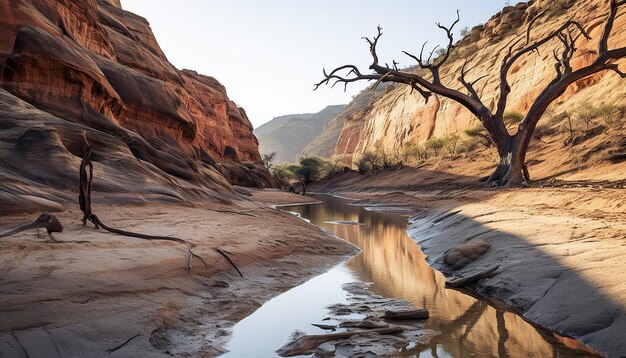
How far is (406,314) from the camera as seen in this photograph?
5.08 m

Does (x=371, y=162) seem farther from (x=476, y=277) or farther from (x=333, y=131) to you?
(x=333, y=131)

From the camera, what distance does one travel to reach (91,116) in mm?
14766

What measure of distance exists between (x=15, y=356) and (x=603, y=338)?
4.88 m

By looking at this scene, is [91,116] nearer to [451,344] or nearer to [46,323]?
[46,323]

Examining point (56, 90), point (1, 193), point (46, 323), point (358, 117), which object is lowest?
point (46, 323)

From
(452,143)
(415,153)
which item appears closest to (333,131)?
(415,153)

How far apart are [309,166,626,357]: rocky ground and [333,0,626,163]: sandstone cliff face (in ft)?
40.1

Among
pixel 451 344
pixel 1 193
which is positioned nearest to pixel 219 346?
pixel 451 344

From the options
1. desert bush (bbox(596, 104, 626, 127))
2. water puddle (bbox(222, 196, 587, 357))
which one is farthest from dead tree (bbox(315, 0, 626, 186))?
water puddle (bbox(222, 196, 587, 357))

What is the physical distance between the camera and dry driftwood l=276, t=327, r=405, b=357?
4.09 m

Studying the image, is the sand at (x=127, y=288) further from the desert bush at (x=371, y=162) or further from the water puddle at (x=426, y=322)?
the desert bush at (x=371, y=162)

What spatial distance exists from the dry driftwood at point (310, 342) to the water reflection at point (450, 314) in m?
0.53

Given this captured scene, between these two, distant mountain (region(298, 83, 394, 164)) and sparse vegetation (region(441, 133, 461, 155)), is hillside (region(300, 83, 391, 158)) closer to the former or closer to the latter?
distant mountain (region(298, 83, 394, 164))

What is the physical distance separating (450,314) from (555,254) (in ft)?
6.47
